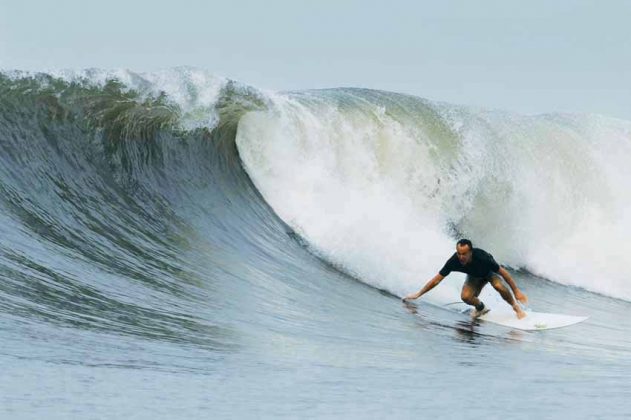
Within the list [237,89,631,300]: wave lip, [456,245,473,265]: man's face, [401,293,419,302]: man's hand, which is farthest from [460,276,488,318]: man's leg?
[237,89,631,300]: wave lip

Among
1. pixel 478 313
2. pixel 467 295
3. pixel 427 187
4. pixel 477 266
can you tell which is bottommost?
pixel 478 313

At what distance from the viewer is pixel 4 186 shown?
10.1 metres

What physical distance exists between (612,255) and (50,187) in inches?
371

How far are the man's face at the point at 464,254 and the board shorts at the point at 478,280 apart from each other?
0.15 metres

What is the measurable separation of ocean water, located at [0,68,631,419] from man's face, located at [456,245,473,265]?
0.50 metres

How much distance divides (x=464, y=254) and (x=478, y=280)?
30 centimetres

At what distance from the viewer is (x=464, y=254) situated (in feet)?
32.1

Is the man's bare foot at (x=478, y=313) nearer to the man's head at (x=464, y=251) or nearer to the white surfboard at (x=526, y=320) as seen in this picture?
the white surfboard at (x=526, y=320)

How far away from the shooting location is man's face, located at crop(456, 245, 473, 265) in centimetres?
975

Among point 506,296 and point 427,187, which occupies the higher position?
point 427,187

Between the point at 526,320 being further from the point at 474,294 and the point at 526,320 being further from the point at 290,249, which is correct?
the point at 290,249

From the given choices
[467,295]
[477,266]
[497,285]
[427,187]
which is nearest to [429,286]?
[467,295]

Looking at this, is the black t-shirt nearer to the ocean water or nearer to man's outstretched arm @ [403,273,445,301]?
man's outstretched arm @ [403,273,445,301]

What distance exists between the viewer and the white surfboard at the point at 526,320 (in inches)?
374
